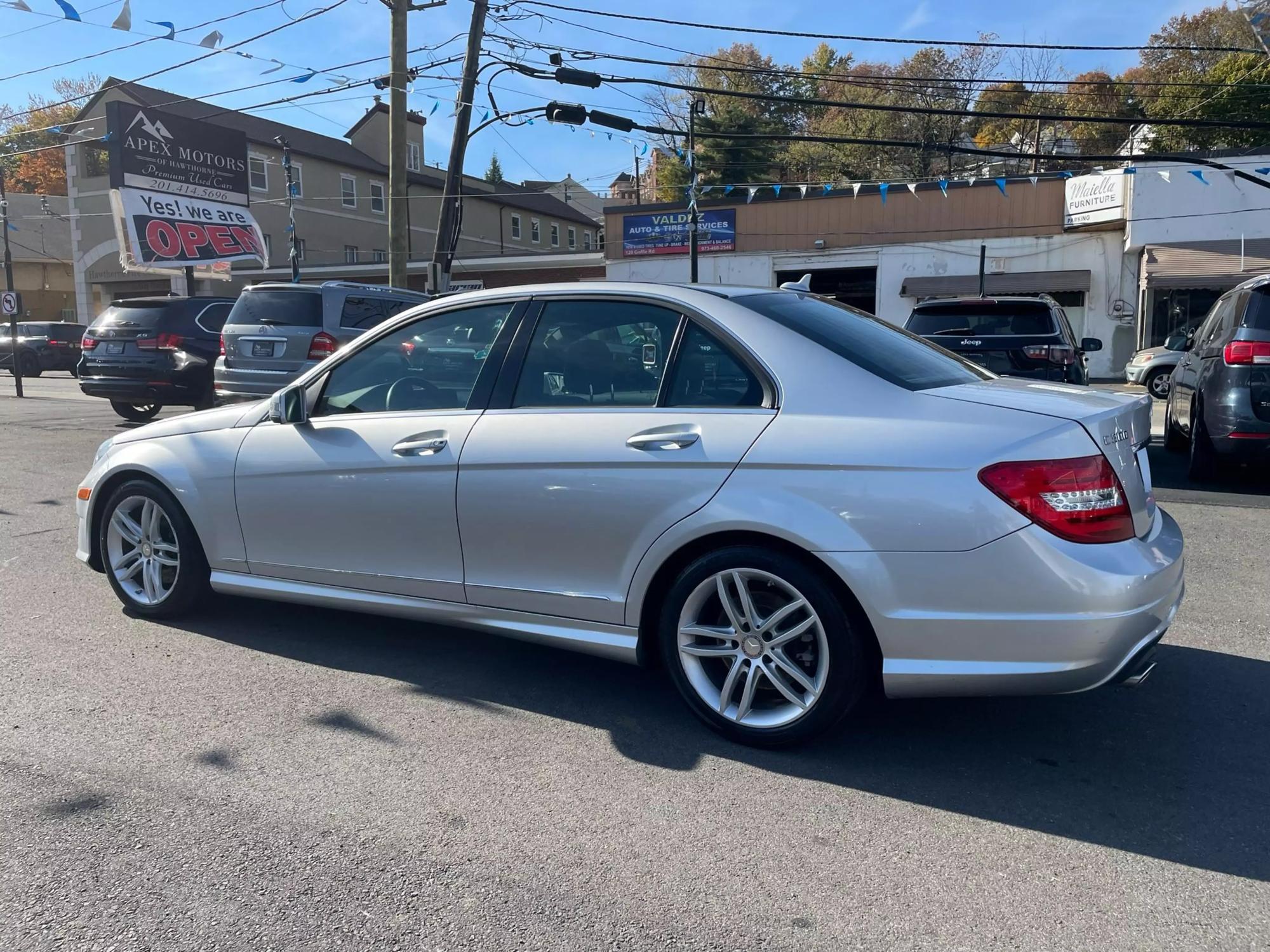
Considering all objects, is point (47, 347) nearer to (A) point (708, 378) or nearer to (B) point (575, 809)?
(A) point (708, 378)

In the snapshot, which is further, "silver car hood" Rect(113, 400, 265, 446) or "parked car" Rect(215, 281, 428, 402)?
"parked car" Rect(215, 281, 428, 402)

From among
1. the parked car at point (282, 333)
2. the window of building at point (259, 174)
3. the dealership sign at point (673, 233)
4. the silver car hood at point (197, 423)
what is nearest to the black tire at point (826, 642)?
the silver car hood at point (197, 423)

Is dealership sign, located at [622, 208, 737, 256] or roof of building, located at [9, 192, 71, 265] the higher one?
roof of building, located at [9, 192, 71, 265]

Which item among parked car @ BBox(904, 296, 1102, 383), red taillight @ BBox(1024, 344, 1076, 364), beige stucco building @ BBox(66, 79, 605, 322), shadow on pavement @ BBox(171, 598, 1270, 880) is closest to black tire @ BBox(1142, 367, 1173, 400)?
parked car @ BBox(904, 296, 1102, 383)

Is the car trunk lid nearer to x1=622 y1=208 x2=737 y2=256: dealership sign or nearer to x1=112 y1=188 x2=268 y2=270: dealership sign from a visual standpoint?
x1=112 y1=188 x2=268 y2=270: dealership sign

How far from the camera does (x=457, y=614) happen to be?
3.92 metres

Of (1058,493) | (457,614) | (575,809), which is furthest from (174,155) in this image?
(1058,493)

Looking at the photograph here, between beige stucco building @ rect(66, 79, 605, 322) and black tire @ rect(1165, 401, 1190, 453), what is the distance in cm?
2501

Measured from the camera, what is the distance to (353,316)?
10969 mm

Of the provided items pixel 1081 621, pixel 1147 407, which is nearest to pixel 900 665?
pixel 1081 621

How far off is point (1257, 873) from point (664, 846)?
1604 mm

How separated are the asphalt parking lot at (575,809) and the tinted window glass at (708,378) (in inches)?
47.9

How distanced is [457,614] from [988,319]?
7152 millimetres

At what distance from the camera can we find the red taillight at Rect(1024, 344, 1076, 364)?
348 inches
